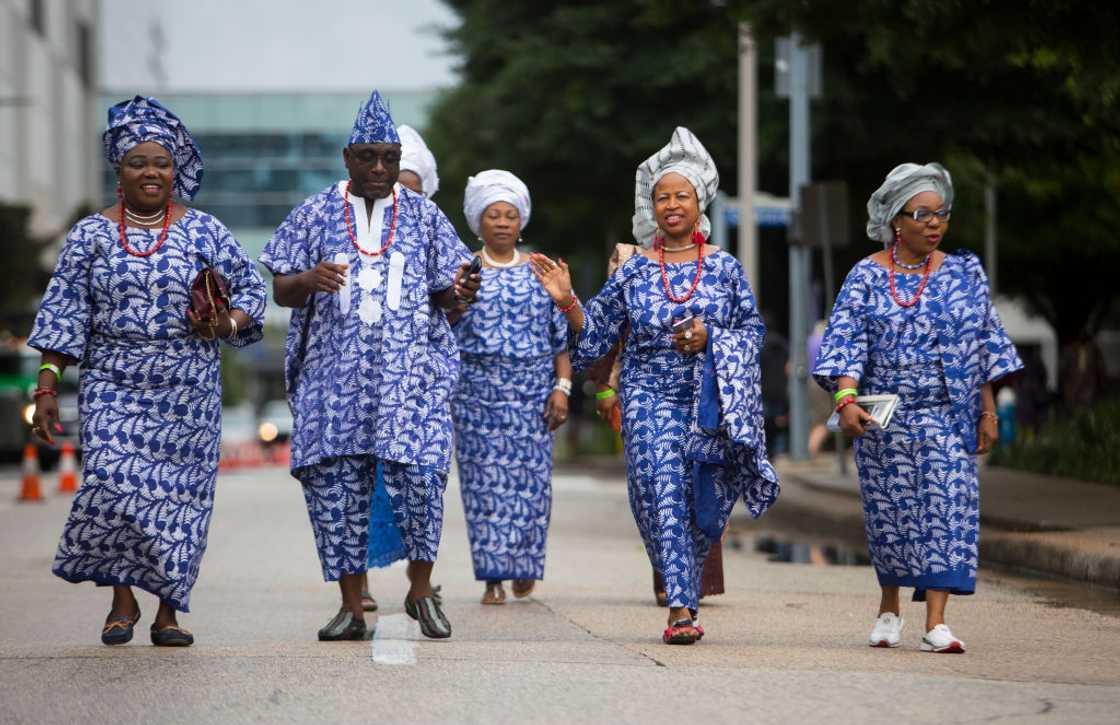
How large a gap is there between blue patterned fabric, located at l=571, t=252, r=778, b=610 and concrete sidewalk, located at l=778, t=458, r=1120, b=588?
11.8 ft

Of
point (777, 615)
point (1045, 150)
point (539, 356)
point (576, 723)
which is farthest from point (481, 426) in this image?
point (1045, 150)

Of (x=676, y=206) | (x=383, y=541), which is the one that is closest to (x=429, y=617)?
(x=383, y=541)

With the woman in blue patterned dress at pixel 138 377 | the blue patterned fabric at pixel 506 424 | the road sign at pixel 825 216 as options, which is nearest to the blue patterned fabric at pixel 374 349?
the woman in blue patterned dress at pixel 138 377

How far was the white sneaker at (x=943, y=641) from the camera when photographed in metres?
7.57

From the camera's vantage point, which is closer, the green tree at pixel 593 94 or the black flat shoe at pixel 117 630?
the black flat shoe at pixel 117 630

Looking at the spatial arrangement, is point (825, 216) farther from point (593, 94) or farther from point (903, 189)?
point (903, 189)

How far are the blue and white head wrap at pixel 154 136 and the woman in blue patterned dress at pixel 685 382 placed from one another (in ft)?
5.02

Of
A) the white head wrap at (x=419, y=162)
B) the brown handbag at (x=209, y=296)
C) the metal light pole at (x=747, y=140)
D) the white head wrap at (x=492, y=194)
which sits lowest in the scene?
the brown handbag at (x=209, y=296)

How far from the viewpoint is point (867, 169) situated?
2917 cm

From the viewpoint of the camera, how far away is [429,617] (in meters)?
7.96

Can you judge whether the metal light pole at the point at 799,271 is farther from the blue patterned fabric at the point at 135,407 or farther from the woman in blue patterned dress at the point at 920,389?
the blue patterned fabric at the point at 135,407

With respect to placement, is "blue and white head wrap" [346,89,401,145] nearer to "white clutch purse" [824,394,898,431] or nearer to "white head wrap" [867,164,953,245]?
"white head wrap" [867,164,953,245]

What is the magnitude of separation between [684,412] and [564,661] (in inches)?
59.4

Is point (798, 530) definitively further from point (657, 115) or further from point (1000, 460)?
point (657, 115)
